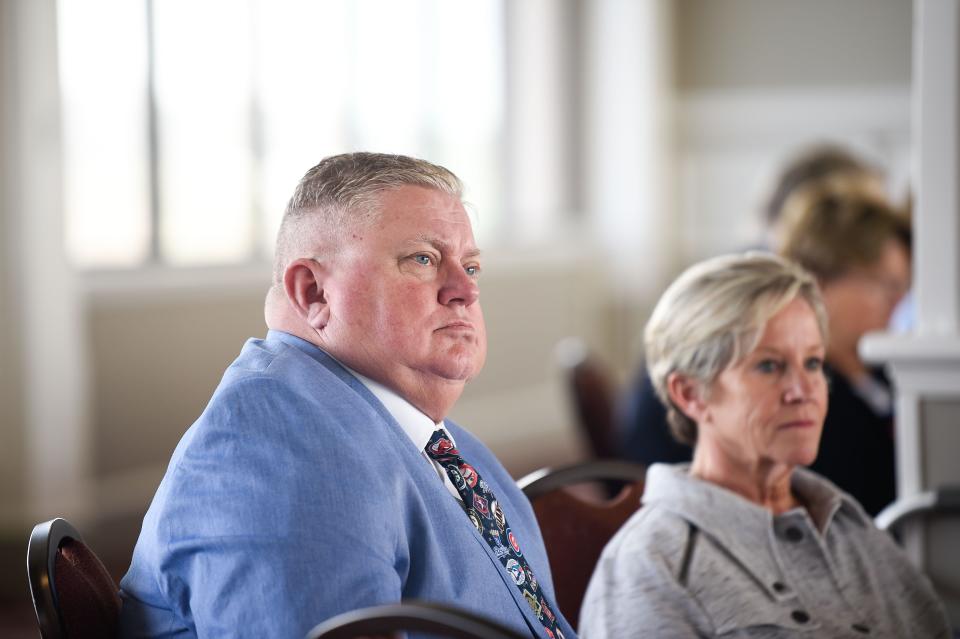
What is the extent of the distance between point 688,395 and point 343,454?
58 cm

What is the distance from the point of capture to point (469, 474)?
4.22 feet

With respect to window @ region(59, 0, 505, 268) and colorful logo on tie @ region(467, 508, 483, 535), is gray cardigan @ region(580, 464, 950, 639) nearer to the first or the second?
colorful logo on tie @ region(467, 508, 483, 535)

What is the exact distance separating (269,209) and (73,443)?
1.42m

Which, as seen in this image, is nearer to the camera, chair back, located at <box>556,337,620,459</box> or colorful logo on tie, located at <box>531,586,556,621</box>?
colorful logo on tie, located at <box>531,586,556,621</box>

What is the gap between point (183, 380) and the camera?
4.57m

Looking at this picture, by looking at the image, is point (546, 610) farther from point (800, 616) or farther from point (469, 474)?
point (800, 616)

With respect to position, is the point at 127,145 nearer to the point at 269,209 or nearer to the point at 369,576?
the point at 269,209

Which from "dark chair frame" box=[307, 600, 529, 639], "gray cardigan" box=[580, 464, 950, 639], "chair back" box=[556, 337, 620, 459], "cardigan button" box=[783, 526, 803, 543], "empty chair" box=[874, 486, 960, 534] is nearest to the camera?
"dark chair frame" box=[307, 600, 529, 639]

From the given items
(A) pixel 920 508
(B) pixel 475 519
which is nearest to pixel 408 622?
→ (B) pixel 475 519

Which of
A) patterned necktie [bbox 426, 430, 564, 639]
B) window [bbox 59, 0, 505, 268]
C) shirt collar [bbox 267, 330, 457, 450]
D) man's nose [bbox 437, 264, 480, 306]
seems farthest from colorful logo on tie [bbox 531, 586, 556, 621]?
window [bbox 59, 0, 505, 268]

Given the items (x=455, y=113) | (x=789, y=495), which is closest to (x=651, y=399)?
(x=789, y=495)

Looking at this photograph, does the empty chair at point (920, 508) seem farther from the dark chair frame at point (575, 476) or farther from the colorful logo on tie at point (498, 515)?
the colorful logo on tie at point (498, 515)

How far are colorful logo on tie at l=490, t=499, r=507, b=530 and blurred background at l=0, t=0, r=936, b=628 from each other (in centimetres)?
35

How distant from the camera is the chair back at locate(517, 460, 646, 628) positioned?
167cm
